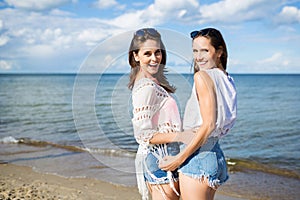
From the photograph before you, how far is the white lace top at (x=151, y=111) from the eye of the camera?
1.99 metres

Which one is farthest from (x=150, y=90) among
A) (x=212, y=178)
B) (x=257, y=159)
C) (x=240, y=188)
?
(x=257, y=159)

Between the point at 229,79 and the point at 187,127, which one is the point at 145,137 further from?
the point at 229,79

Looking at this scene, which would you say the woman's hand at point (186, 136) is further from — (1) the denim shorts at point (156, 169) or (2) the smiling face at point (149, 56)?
(2) the smiling face at point (149, 56)

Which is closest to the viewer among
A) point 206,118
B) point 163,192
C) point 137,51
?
point 206,118

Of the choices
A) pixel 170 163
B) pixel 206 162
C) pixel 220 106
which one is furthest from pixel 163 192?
pixel 220 106

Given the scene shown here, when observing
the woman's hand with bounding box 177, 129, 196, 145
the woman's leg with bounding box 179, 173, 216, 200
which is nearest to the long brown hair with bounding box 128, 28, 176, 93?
the woman's hand with bounding box 177, 129, 196, 145

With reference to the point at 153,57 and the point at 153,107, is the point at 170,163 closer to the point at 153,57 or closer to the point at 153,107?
the point at 153,107

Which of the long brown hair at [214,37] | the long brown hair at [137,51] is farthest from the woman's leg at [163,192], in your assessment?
the long brown hair at [214,37]

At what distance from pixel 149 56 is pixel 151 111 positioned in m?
0.30

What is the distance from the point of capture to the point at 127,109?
2223 mm

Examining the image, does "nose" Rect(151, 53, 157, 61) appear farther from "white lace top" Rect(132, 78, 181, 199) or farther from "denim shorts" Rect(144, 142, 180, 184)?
"denim shorts" Rect(144, 142, 180, 184)

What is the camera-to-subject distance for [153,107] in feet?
6.60

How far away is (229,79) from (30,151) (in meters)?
8.74

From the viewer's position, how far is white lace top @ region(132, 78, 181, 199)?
78.5 inches
